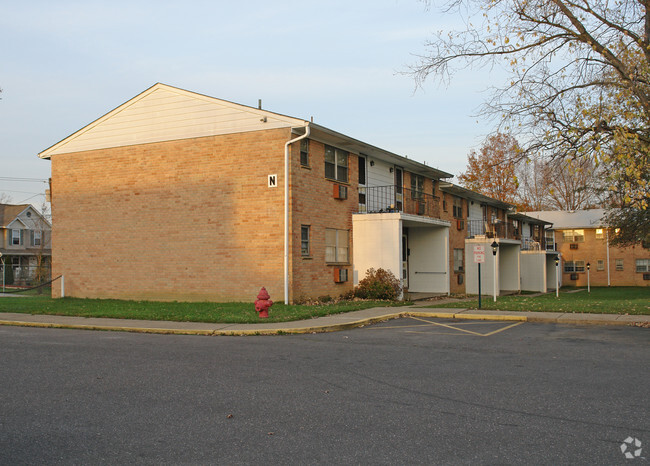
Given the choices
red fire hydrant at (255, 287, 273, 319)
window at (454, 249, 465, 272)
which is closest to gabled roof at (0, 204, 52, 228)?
window at (454, 249, 465, 272)

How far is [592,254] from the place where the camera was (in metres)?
55.1

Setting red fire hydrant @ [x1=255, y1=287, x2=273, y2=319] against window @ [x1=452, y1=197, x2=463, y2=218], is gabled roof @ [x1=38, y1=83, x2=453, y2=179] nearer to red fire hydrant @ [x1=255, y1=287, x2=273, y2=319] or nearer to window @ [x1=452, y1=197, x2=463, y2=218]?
red fire hydrant @ [x1=255, y1=287, x2=273, y2=319]

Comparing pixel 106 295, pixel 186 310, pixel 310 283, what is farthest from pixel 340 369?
pixel 106 295

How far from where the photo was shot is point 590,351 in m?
10.3

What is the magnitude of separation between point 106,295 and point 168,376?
16.2 m

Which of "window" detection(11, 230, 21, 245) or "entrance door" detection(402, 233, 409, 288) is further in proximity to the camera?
"window" detection(11, 230, 21, 245)

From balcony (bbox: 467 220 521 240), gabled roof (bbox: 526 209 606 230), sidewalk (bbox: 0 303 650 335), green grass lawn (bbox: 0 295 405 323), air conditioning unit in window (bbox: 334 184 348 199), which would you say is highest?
gabled roof (bbox: 526 209 606 230)

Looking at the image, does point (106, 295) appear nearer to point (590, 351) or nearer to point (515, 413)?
point (590, 351)

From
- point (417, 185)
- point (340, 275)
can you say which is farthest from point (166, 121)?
point (417, 185)

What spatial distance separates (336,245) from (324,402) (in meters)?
15.6

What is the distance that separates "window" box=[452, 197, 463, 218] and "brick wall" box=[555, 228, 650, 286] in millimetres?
23943

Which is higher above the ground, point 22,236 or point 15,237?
point 22,236

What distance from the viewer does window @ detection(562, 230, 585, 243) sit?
5483 cm

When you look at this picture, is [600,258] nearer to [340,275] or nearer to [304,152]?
[340,275]
